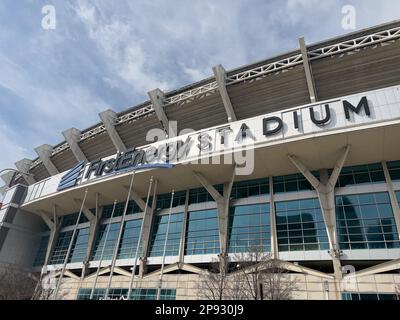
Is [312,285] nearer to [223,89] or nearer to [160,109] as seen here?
[223,89]

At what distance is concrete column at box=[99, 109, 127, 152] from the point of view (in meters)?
35.7

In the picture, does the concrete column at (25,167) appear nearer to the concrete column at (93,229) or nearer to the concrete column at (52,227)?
the concrete column at (52,227)

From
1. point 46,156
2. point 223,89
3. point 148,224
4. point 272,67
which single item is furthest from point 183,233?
point 46,156

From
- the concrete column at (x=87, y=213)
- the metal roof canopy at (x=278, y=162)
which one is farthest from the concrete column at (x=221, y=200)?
the concrete column at (x=87, y=213)

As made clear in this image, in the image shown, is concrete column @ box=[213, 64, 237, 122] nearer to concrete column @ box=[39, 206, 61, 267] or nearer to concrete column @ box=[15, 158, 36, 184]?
concrete column @ box=[39, 206, 61, 267]

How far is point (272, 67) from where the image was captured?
28.8 meters

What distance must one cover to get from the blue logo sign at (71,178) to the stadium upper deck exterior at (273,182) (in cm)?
19

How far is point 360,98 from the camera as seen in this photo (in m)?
21.0

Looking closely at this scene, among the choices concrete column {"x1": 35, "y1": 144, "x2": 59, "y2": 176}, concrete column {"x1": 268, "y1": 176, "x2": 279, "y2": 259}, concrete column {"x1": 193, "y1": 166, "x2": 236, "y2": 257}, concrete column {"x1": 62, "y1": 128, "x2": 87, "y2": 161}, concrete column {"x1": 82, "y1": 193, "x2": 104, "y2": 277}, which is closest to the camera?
concrete column {"x1": 268, "y1": 176, "x2": 279, "y2": 259}

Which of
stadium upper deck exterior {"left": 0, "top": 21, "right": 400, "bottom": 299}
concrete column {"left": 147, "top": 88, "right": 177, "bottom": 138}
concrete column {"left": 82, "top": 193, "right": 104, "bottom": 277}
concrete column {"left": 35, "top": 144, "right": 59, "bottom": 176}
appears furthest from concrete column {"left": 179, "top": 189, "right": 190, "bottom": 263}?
concrete column {"left": 35, "top": 144, "right": 59, "bottom": 176}

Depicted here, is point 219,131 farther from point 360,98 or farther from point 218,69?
point 360,98

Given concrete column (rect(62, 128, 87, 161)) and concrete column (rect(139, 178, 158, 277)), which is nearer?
concrete column (rect(139, 178, 158, 277))

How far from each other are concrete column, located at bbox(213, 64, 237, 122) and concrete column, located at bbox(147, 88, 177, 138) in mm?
7443

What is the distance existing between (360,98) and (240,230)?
1516 cm
